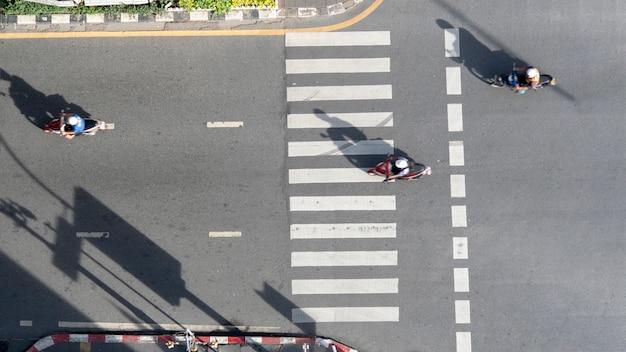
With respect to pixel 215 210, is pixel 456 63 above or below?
above

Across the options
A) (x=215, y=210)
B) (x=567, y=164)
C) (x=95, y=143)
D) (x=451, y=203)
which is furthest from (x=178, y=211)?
(x=567, y=164)

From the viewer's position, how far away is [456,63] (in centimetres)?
1575

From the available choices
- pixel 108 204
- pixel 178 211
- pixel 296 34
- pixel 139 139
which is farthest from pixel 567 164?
pixel 108 204

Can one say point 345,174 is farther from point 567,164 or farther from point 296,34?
point 567,164

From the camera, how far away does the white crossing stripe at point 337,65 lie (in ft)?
51.5

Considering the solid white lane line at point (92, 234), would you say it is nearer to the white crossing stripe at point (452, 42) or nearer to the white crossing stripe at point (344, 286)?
the white crossing stripe at point (344, 286)

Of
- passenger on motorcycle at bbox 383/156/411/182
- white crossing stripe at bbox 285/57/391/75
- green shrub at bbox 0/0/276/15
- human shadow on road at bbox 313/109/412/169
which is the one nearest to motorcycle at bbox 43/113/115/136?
green shrub at bbox 0/0/276/15

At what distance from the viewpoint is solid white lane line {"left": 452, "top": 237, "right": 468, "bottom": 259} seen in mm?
15555

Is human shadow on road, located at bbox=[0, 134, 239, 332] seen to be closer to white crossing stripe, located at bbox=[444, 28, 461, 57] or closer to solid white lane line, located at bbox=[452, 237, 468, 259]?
solid white lane line, located at bbox=[452, 237, 468, 259]

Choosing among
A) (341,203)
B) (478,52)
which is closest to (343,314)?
(341,203)

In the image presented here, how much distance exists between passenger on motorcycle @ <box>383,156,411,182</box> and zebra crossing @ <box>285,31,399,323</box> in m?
0.66

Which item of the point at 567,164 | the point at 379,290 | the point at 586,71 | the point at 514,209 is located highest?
the point at 586,71

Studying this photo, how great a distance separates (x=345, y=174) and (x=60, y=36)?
1073 cm

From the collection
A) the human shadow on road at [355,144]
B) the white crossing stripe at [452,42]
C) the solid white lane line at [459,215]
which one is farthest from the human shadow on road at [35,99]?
the solid white lane line at [459,215]
